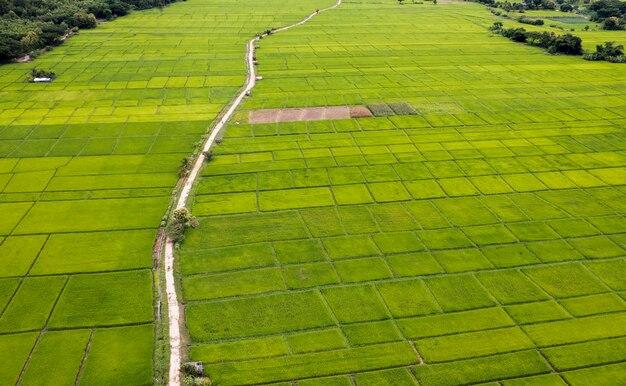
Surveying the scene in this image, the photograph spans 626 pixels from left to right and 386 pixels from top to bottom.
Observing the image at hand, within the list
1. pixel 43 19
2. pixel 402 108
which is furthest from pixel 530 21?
pixel 43 19

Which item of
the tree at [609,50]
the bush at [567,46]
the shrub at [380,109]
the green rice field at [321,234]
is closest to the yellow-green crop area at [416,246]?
the green rice field at [321,234]

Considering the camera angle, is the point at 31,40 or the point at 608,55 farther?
the point at 608,55

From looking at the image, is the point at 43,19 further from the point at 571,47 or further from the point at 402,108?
the point at 571,47

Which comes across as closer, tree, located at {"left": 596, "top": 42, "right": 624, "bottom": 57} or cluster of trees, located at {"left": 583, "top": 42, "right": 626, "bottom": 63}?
cluster of trees, located at {"left": 583, "top": 42, "right": 626, "bottom": 63}

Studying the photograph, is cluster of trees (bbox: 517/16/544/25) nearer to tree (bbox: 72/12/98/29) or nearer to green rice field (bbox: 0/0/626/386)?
green rice field (bbox: 0/0/626/386)

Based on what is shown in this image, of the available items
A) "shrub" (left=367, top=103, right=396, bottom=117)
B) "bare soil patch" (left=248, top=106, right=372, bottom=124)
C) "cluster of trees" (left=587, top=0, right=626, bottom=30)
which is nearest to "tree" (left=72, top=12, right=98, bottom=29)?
"bare soil patch" (left=248, top=106, right=372, bottom=124)

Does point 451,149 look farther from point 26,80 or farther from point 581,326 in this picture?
point 26,80
